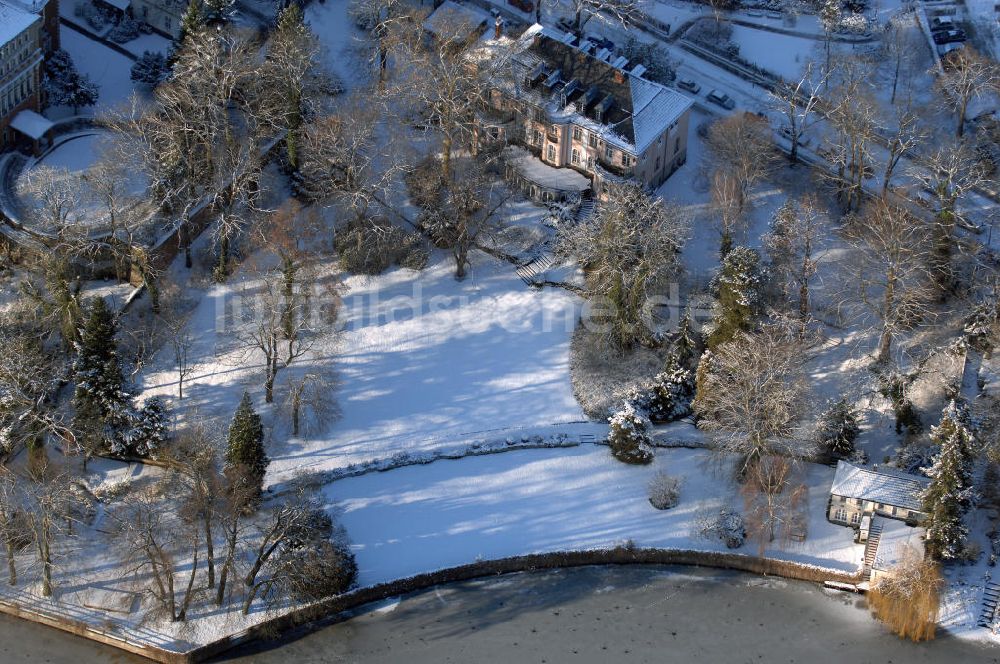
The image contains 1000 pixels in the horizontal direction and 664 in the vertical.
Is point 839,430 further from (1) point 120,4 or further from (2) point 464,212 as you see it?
(1) point 120,4

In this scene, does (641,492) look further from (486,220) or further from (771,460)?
(486,220)

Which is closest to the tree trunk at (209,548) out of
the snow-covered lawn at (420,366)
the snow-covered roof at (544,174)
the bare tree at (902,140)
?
the snow-covered lawn at (420,366)

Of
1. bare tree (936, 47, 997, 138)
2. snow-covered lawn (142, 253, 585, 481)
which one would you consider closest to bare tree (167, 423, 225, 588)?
snow-covered lawn (142, 253, 585, 481)

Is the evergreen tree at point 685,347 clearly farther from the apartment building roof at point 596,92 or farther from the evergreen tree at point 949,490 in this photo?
the evergreen tree at point 949,490

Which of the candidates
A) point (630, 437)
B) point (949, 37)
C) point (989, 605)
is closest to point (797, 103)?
point (949, 37)

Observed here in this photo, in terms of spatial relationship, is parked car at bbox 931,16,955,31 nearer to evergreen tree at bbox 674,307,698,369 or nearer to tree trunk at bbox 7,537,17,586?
evergreen tree at bbox 674,307,698,369

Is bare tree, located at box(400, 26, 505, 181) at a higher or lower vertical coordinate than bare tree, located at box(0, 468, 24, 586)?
higher
